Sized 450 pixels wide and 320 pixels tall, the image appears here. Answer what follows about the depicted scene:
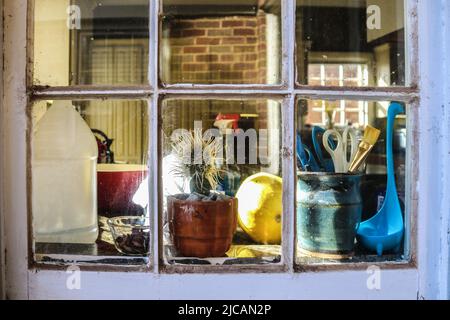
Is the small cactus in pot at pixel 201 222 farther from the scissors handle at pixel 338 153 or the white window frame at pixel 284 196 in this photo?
the scissors handle at pixel 338 153

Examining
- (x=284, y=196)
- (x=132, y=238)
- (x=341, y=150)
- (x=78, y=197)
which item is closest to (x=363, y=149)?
(x=341, y=150)

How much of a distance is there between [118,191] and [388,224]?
625 mm

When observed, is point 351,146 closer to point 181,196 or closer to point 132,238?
point 181,196

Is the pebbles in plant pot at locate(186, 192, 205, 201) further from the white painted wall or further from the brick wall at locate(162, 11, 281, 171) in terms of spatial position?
the brick wall at locate(162, 11, 281, 171)

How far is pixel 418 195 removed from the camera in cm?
79

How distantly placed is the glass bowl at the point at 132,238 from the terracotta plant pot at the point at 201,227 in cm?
5

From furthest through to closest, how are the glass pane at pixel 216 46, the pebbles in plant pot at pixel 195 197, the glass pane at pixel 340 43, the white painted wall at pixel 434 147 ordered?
1. the glass pane at pixel 216 46
2. the glass pane at pixel 340 43
3. the pebbles in plant pot at pixel 195 197
4. the white painted wall at pixel 434 147

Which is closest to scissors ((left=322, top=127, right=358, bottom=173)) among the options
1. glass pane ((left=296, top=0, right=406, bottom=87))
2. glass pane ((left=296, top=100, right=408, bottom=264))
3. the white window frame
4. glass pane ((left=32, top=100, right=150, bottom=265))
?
glass pane ((left=296, top=100, right=408, bottom=264))

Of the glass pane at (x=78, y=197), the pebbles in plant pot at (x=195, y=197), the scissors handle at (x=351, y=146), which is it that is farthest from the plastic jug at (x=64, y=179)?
the scissors handle at (x=351, y=146)

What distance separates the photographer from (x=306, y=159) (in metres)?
1.02

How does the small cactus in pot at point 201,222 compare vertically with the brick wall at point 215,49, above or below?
below

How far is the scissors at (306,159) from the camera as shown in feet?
3.26
